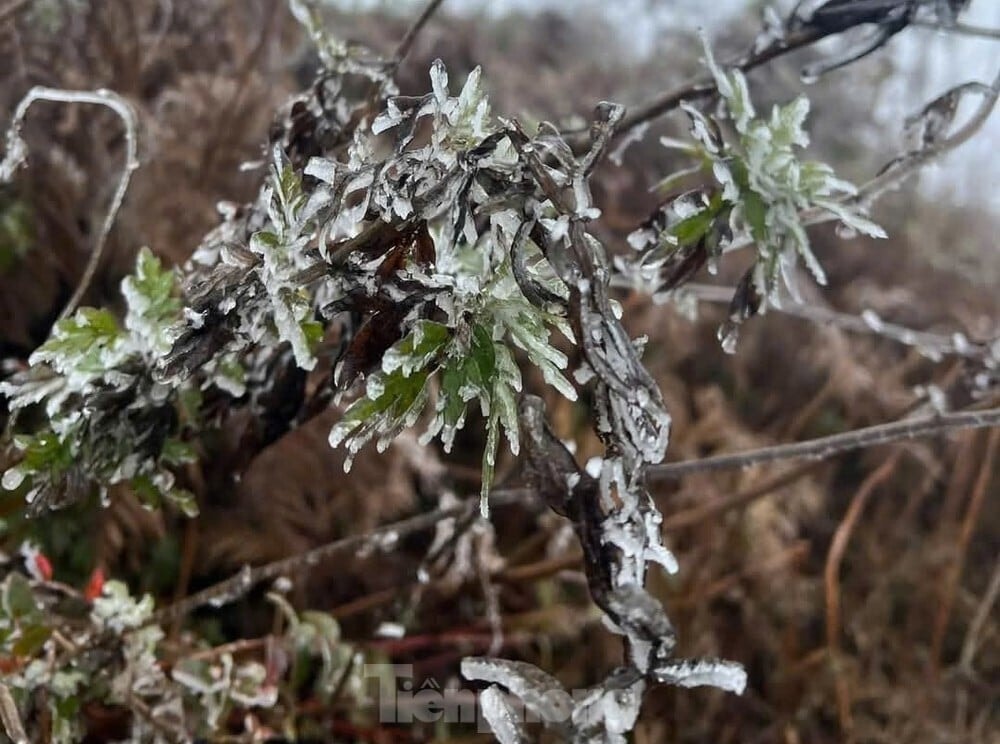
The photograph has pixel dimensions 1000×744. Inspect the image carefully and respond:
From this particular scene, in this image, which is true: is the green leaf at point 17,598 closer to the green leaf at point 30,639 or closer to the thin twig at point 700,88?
the green leaf at point 30,639

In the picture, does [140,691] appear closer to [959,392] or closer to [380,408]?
[380,408]

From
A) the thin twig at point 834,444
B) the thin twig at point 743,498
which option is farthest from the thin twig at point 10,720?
the thin twig at point 743,498

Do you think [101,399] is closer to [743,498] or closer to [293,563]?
[293,563]

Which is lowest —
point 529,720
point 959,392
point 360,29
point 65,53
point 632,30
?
point 529,720

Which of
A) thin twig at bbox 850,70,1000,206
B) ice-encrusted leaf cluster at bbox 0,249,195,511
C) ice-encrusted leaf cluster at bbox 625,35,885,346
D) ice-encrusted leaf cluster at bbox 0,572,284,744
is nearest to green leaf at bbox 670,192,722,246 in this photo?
ice-encrusted leaf cluster at bbox 625,35,885,346

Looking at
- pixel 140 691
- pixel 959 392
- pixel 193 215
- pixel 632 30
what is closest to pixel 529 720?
pixel 140 691

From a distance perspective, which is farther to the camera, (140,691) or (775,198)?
(140,691)

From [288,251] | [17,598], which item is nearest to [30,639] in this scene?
[17,598]

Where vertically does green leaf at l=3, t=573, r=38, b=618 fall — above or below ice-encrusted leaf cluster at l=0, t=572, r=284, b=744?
above

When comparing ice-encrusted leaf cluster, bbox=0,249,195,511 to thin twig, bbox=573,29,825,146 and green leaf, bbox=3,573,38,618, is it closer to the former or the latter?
green leaf, bbox=3,573,38,618

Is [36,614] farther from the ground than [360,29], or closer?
closer

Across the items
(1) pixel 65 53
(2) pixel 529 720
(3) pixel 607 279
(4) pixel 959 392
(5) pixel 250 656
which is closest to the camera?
(3) pixel 607 279
